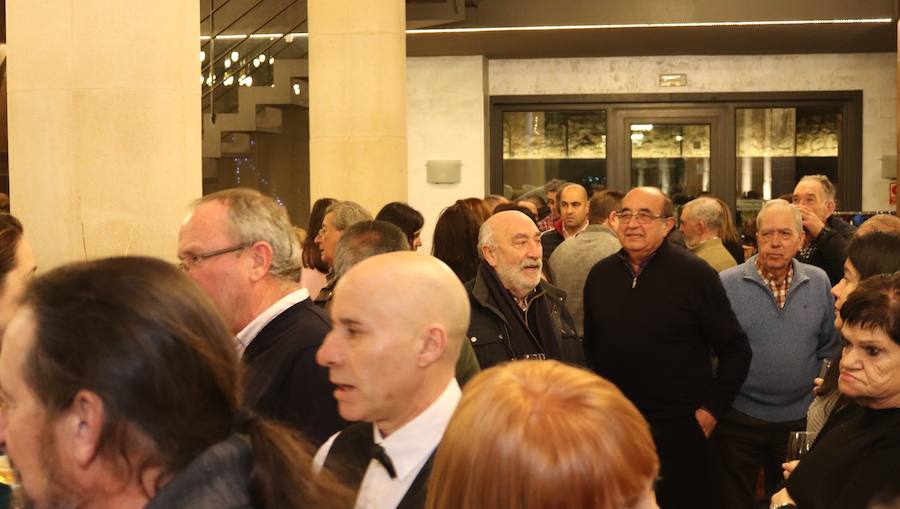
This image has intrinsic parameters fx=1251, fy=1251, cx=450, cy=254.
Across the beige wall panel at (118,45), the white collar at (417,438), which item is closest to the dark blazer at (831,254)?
the beige wall panel at (118,45)

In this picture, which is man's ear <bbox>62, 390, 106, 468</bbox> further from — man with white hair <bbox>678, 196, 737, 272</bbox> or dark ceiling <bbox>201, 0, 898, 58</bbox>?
dark ceiling <bbox>201, 0, 898, 58</bbox>

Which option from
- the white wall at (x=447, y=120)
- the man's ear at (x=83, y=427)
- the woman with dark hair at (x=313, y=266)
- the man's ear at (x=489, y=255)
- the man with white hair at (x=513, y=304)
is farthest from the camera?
the white wall at (x=447, y=120)

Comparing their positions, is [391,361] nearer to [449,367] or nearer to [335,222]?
[449,367]

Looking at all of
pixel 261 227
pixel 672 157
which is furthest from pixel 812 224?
pixel 672 157

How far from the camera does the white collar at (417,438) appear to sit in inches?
99.8

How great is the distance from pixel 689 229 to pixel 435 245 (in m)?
2.27

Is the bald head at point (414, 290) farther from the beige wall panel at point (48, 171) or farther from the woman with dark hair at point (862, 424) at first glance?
the beige wall panel at point (48, 171)

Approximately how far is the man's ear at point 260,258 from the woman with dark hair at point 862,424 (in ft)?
5.10

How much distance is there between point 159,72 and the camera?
15.9ft

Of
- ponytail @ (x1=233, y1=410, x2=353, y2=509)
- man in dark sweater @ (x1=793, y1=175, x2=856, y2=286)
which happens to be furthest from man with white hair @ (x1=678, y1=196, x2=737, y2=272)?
ponytail @ (x1=233, y1=410, x2=353, y2=509)

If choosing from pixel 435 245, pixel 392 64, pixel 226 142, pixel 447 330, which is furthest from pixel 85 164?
pixel 226 142

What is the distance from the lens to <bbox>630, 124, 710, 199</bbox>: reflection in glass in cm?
1535

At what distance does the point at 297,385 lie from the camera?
10.8 ft

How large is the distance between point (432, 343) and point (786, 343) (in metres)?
3.63
